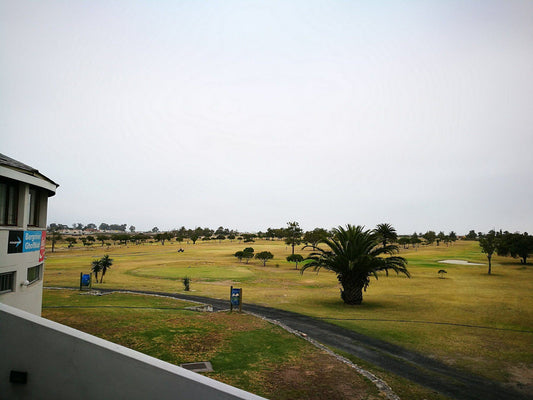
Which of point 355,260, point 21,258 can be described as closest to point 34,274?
point 21,258

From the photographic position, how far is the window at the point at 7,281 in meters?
13.7

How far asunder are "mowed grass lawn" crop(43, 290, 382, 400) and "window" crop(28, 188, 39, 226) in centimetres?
560

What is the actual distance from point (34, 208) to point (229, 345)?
513 inches

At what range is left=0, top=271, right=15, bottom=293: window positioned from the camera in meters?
13.7

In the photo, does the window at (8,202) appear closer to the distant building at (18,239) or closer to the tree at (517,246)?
the distant building at (18,239)

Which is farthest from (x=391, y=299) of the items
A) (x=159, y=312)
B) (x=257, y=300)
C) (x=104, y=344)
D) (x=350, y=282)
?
(x=104, y=344)

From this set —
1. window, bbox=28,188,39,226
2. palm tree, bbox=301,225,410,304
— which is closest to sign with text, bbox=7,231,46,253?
window, bbox=28,188,39,226

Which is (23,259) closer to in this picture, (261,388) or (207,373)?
(207,373)

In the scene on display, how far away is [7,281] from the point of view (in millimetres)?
14133

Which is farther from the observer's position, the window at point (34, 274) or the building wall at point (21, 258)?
the window at point (34, 274)

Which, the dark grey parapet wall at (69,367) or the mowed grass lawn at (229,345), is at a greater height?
the dark grey parapet wall at (69,367)

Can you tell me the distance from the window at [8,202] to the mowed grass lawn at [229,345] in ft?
20.6

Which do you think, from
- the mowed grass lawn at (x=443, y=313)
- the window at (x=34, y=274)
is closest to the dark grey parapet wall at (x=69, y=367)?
the window at (x=34, y=274)

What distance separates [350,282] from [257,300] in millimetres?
8260
